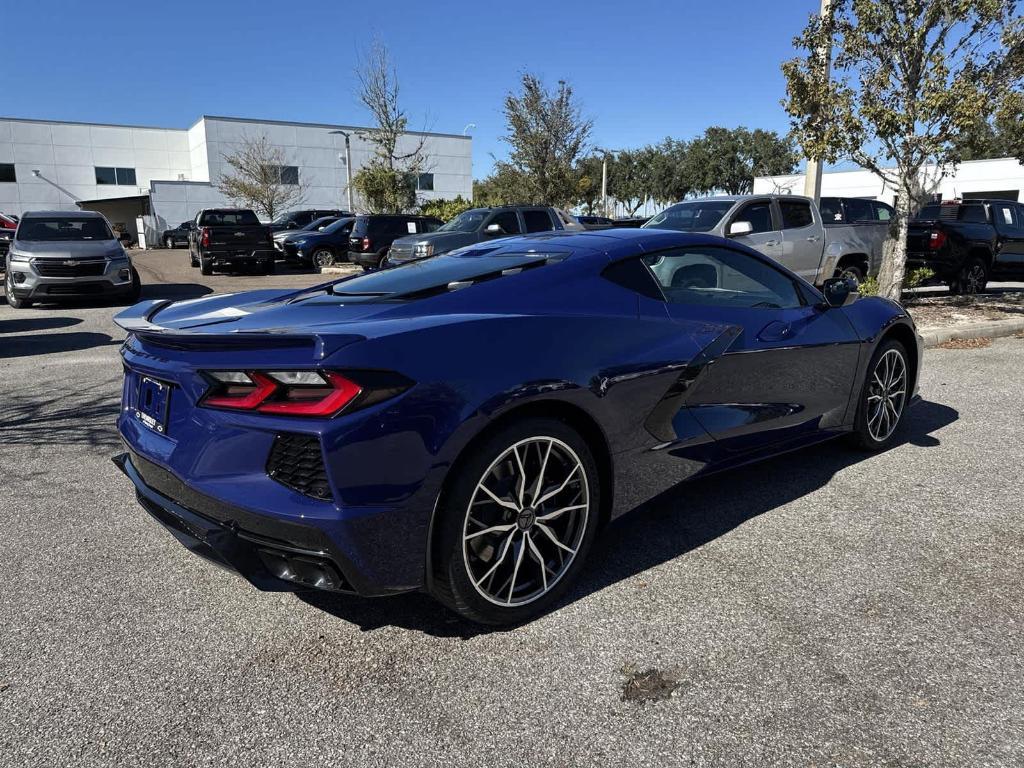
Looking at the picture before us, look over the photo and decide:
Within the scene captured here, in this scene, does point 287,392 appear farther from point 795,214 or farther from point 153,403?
point 795,214

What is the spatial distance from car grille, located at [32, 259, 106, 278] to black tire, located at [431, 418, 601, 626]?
1206 cm

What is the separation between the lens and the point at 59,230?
12.7m

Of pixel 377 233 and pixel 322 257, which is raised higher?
pixel 377 233

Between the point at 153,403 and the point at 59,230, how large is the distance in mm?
12368

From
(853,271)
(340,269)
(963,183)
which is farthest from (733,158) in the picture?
(853,271)

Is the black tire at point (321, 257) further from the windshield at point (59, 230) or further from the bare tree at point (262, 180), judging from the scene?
the bare tree at point (262, 180)

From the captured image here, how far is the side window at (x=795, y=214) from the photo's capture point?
1077 centimetres

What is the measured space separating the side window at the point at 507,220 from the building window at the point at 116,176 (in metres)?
49.2

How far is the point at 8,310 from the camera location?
12336 millimetres

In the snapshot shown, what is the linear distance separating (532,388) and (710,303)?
4.52ft

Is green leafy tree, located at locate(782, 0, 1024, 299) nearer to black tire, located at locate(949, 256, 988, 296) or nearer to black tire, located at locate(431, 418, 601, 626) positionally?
black tire, located at locate(949, 256, 988, 296)

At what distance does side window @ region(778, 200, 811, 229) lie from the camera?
10.8 meters

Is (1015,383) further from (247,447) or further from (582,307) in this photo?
(247,447)

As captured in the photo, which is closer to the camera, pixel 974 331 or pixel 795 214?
pixel 974 331
